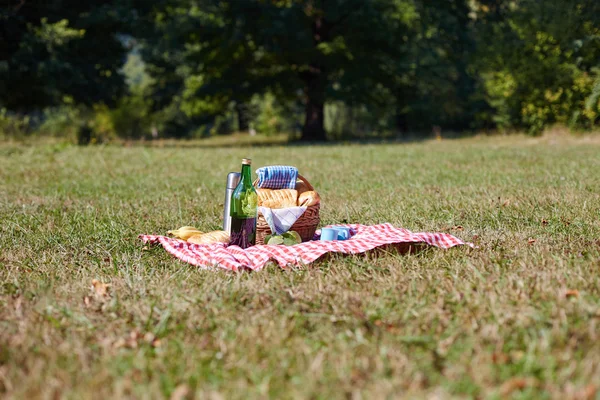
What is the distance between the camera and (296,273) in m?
3.37

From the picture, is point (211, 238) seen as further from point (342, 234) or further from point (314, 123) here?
point (314, 123)

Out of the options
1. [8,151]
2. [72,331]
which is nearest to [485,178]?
[72,331]

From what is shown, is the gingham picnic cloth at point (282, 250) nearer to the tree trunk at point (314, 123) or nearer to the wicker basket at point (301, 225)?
the wicker basket at point (301, 225)

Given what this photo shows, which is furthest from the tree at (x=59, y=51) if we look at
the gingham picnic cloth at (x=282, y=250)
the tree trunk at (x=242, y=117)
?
the tree trunk at (x=242, y=117)

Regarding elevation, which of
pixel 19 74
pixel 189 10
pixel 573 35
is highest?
pixel 189 10

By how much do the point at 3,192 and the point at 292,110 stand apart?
31.2m

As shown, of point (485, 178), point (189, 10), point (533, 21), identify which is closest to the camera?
point (485, 178)

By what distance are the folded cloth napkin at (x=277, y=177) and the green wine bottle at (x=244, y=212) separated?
0.22 meters

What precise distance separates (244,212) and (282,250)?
1.82 feet

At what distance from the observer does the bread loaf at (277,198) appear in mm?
4312

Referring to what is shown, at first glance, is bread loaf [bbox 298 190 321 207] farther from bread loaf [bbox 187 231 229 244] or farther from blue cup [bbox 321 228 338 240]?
bread loaf [bbox 187 231 229 244]

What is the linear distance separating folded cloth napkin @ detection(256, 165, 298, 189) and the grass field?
0.90 meters

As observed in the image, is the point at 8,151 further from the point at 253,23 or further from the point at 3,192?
the point at 253,23

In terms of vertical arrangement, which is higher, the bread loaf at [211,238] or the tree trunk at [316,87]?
the tree trunk at [316,87]
